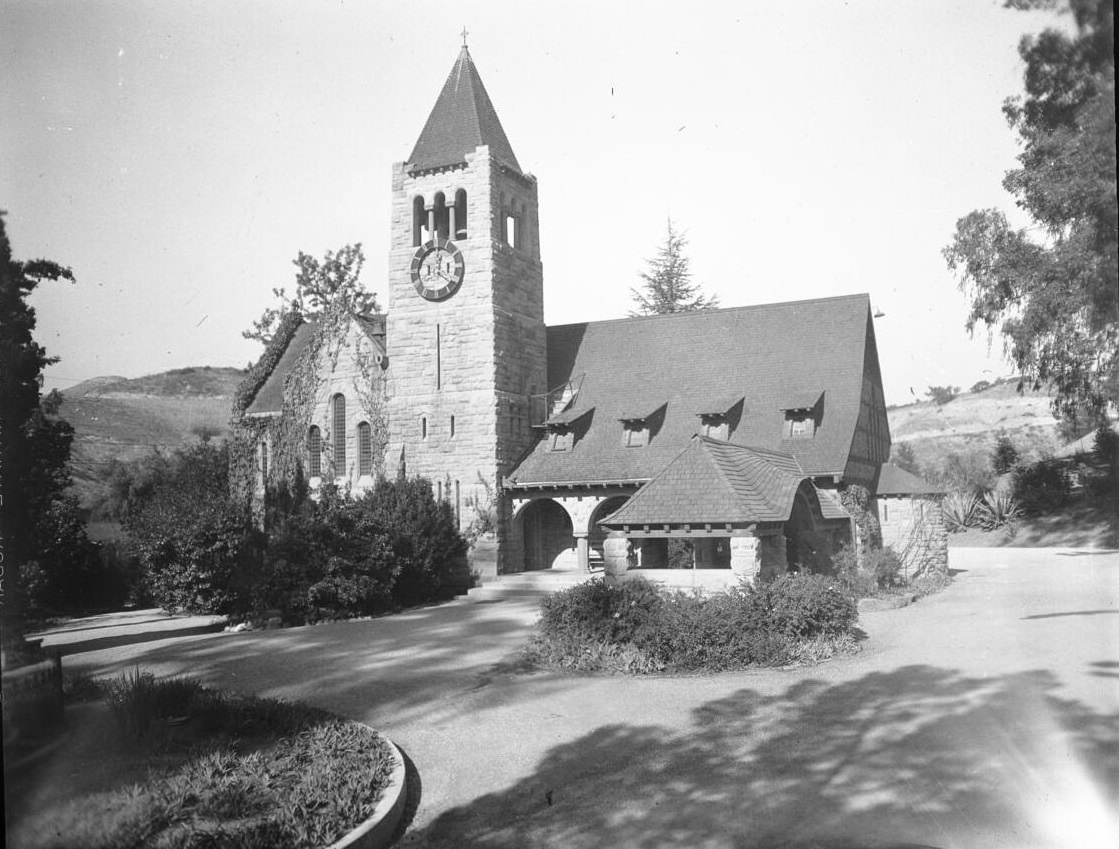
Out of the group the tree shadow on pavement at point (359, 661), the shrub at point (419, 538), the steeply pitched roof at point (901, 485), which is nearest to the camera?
the tree shadow on pavement at point (359, 661)

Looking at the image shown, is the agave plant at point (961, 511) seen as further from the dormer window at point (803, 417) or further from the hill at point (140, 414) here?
the hill at point (140, 414)

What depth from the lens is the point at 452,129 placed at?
96.1 feet

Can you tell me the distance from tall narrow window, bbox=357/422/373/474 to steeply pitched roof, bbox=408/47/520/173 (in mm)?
8563

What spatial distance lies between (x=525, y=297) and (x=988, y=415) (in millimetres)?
63023

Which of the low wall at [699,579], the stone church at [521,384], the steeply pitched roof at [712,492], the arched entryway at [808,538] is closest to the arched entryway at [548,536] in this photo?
the stone church at [521,384]

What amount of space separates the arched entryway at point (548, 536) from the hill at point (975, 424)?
134 feet

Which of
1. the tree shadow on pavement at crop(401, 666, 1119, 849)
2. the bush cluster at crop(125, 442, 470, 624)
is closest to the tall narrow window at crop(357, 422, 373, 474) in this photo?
the bush cluster at crop(125, 442, 470, 624)

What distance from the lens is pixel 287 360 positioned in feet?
112

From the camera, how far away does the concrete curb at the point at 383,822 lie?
21.5 feet

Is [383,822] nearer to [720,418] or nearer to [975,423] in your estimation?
[720,418]

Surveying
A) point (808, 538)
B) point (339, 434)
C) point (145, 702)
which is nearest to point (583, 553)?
point (808, 538)

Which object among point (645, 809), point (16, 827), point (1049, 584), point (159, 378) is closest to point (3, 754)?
point (16, 827)

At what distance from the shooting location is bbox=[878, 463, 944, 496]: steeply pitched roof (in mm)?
26062

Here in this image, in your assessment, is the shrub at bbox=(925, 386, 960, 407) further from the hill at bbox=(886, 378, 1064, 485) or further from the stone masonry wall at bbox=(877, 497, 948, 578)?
the stone masonry wall at bbox=(877, 497, 948, 578)
